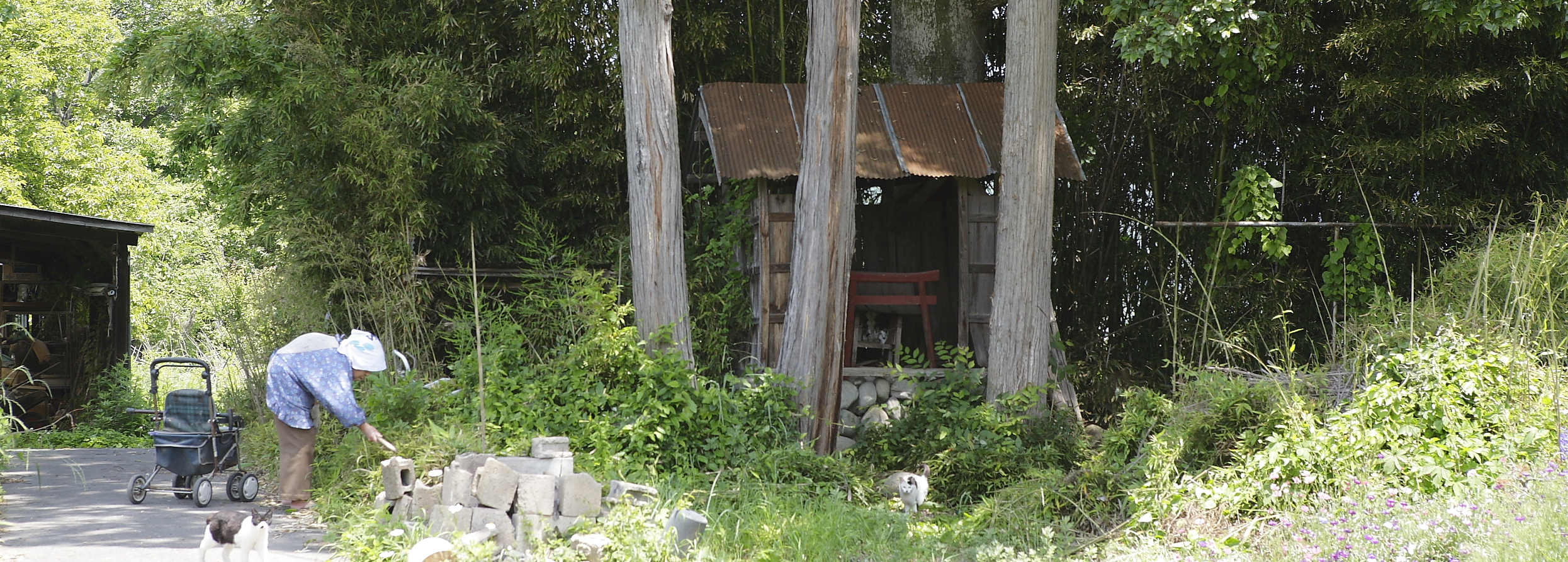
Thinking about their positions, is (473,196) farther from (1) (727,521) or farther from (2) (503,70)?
(1) (727,521)

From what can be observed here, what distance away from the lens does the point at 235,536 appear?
4.01 metres

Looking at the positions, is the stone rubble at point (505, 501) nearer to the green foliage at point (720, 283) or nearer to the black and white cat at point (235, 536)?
the black and white cat at point (235, 536)

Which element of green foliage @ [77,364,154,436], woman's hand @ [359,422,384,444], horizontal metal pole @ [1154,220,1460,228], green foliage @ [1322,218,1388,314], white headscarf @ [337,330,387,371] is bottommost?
green foliage @ [77,364,154,436]

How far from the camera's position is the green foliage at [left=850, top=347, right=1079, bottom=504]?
20.9 ft

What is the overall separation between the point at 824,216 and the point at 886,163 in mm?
869

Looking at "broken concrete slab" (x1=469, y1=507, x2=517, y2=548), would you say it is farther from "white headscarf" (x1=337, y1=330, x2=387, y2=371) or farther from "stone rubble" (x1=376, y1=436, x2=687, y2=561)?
"white headscarf" (x1=337, y1=330, x2=387, y2=371)

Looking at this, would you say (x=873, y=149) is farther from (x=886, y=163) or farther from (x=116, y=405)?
(x=116, y=405)

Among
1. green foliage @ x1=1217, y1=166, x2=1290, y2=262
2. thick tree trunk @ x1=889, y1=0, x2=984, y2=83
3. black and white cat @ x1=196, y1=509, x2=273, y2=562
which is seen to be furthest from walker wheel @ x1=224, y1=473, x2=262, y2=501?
green foliage @ x1=1217, y1=166, x2=1290, y2=262

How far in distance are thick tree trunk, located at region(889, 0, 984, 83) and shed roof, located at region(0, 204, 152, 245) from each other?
709 centimetres

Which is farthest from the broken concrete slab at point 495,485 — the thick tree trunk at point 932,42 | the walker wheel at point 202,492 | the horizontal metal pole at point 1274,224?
the thick tree trunk at point 932,42

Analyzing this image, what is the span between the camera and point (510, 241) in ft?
28.7

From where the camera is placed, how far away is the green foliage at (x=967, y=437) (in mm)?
6359

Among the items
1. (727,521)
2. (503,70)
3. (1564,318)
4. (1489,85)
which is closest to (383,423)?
(727,521)

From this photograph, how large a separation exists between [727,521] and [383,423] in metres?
1.97
